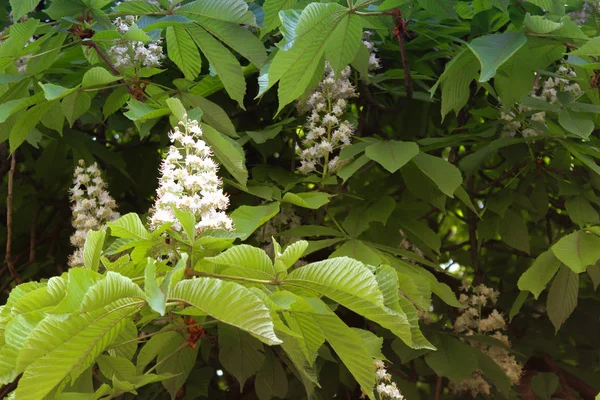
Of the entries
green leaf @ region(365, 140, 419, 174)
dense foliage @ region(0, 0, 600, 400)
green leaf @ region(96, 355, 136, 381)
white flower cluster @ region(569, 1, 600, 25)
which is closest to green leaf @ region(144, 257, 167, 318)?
dense foliage @ region(0, 0, 600, 400)

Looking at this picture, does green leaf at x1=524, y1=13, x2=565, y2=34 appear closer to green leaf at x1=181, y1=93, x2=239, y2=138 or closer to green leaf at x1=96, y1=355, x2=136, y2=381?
green leaf at x1=181, y1=93, x2=239, y2=138

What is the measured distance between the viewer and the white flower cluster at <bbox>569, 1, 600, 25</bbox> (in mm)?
2104

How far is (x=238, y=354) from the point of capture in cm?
179

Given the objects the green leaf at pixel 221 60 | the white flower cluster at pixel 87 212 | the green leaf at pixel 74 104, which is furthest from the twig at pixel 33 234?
the green leaf at pixel 221 60

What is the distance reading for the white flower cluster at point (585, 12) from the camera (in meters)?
2.10

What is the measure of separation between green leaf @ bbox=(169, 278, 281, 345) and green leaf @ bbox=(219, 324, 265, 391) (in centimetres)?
90

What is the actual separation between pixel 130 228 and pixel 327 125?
35.0 inches

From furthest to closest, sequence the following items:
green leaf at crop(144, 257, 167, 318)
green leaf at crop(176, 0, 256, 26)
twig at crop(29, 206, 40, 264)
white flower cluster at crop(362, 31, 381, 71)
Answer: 1. twig at crop(29, 206, 40, 264)
2. white flower cluster at crop(362, 31, 381, 71)
3. green leaf at crop(176, 0, 256, 26)
4. green leaf at crop(144, 257, 167, 318)

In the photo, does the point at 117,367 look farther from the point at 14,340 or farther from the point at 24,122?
the point at 24,122

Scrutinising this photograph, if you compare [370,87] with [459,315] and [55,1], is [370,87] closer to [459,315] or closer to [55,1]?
[459,315]

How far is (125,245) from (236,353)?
2.45 ft

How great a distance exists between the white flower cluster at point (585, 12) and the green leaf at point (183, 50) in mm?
1144

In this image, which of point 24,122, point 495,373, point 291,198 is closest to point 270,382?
point 495,373

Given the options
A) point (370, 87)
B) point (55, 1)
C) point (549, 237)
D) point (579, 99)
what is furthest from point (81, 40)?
point (549, 237)
